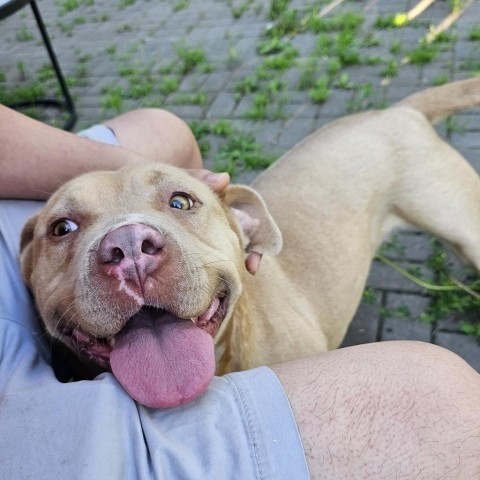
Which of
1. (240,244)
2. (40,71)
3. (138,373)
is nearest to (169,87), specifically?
(40,71)

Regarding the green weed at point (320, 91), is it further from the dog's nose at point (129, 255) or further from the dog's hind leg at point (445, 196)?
the dog's nose at point (129, 255)

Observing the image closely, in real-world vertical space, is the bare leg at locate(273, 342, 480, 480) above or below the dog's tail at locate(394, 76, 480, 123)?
above

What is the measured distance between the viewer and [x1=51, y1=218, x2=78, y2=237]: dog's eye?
2.24m

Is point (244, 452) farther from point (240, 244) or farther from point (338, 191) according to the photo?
point (338, 191)

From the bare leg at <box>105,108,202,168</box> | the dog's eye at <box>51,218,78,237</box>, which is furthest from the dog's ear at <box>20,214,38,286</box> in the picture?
the bare leg at <box>105,108,202,168</box>

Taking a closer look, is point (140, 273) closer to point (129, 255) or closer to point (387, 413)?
point (129, 255)

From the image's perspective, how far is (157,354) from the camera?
180 cm

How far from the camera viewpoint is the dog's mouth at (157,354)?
170 centimetres

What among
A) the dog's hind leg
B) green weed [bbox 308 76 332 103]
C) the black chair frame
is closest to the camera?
the dog's hind leg

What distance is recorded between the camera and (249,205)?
280cm

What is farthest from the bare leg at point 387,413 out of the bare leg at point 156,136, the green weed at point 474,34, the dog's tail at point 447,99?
the green weed at point 474,34

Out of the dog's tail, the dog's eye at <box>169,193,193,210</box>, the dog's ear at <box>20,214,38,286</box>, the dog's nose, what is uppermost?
the dog's nose

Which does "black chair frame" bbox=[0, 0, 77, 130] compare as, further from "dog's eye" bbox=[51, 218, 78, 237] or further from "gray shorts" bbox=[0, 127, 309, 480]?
"gray shorts" bbox=[0, 127, 309, 480]

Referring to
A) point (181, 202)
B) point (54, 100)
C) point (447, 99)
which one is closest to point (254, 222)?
point (181, 202)
